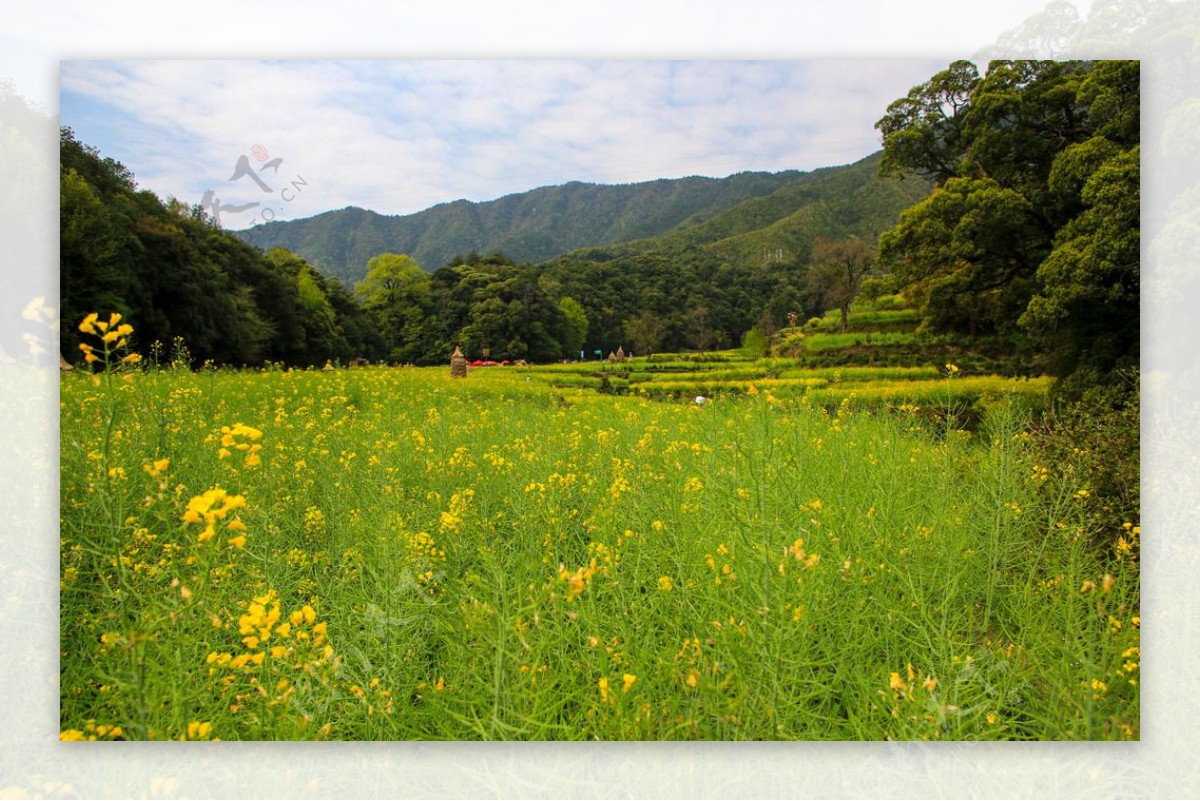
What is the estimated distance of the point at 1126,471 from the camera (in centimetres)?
268

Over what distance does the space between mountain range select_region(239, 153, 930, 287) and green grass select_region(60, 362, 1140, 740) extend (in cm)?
60

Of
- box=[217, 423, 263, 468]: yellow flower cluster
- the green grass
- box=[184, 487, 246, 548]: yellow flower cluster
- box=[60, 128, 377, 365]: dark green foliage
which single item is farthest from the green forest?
box=[184, 487, 246, 548]: yellow flower cluster

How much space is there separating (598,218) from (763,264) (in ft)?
2.60

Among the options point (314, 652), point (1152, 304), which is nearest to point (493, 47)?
point (314, 652)

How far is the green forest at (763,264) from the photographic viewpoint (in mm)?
2758

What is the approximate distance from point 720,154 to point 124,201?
2.41m

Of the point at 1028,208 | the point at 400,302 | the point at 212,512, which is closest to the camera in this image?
the point at 212,512

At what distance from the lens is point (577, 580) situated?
1.81 metres

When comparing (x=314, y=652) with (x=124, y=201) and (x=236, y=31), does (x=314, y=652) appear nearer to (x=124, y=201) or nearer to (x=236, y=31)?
(x=124, y=201)

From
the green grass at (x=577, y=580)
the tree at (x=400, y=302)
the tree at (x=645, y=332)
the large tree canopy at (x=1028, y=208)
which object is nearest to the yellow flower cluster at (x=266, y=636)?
the green grass at (x=577, y=580)

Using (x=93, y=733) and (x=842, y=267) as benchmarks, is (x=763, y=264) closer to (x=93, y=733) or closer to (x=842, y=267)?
(x=842, y=267)

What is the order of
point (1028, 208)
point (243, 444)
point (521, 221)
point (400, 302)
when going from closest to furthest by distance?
1. point (243, 444)
2. point (1028, 208)
3. point (521, 221)
4. point (400, 302)

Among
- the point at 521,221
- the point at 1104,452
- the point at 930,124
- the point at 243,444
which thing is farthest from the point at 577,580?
the point at 930,124

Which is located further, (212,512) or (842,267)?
(842,267)
